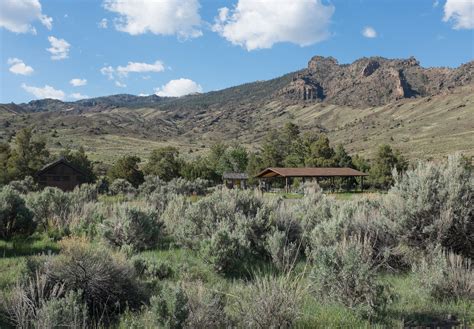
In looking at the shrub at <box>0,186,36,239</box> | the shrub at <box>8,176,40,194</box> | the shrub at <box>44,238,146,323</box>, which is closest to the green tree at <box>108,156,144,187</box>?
the shrub at <box>8,176,40,194</box>

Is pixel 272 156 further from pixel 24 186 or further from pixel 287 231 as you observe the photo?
pixel 287 231

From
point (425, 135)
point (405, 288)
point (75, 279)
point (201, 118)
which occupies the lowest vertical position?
point (405, 288)

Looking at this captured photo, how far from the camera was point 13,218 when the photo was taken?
29.0 feet

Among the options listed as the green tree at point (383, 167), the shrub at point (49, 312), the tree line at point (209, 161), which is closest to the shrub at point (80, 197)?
the shrub at point (49, 312)

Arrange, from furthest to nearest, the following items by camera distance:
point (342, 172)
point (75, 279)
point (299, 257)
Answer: point (342, 172) < point (299, 257) < point (75, 279)

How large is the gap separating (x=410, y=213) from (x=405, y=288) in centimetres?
174

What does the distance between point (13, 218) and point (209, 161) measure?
55263 millimetres

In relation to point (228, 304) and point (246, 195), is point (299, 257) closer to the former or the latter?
point (246, 195)

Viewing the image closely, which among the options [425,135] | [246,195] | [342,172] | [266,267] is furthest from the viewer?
[425,135]

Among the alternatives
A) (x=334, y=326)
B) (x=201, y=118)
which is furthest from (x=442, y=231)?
(x=201, y=118)

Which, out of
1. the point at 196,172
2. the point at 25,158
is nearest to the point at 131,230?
the point at 25,158

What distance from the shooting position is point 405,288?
562 cm

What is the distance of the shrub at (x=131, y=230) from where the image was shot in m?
7.90

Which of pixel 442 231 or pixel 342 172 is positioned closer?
pixel 442 231
